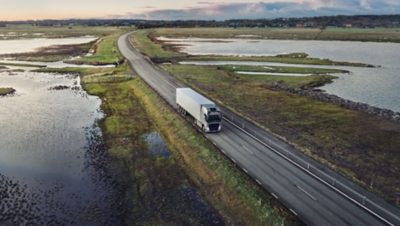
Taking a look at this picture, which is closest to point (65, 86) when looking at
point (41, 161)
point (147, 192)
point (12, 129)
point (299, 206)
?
point (12, 129)

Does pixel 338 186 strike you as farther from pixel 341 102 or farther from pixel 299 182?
pixel 341 102

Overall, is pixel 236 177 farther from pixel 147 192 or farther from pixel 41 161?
pixel 41 161

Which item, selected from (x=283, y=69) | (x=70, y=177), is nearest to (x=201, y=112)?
(x=70, y=177)

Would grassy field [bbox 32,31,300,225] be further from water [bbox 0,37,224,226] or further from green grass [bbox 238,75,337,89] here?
green grass [bbox 238,75,337,89]

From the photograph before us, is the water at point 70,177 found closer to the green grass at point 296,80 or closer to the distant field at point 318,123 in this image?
the distant field at point 318,123

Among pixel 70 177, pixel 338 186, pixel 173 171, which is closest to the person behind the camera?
pixel 338 186

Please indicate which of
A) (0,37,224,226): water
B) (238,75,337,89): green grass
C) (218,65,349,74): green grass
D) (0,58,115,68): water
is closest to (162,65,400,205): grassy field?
(238,75,337,89): green grass
